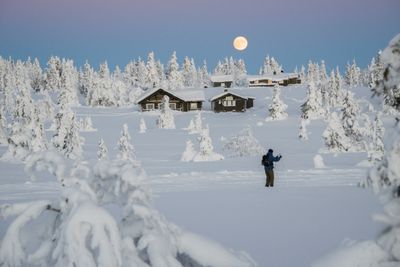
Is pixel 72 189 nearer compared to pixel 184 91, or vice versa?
pixel 72 189

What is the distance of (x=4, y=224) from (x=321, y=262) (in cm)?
832

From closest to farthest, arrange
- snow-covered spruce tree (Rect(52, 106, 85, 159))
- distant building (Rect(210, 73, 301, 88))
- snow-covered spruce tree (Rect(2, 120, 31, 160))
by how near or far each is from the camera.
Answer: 1. snow-covered spruce tree (Rect(2, 120, 31, 160))
2. snow-covered spruce tree (Rect(52, 106, 85, 159))
3. distant building (Rect(210, 73, 301, 88))

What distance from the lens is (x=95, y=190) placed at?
392cm

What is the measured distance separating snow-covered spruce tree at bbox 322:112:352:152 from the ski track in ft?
60.4

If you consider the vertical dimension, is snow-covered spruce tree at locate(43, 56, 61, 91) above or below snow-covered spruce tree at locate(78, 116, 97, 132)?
above

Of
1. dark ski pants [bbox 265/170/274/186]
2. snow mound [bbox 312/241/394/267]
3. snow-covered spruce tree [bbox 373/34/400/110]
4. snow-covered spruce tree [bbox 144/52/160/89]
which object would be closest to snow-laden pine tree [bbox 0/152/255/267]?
snow mound [bbox 312/241/394/267]

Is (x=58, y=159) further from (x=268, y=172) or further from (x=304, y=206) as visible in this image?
(x=268, y=172)

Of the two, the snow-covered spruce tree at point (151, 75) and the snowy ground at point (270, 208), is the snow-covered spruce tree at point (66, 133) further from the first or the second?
the snow-covered spruce tree at point (151, 75)

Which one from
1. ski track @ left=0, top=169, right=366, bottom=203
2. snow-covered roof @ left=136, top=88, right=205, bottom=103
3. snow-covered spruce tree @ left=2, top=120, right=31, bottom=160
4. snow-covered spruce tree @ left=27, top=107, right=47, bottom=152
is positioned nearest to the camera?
ski track @ left=0, top=169, right=366, bottom=203

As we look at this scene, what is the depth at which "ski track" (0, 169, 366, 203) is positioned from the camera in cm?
1598

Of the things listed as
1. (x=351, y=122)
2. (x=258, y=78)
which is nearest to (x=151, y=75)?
(x=258, y=78)

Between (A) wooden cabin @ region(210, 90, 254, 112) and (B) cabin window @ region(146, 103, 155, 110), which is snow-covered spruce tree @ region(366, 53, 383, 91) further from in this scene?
(B) cabin window @ region(146, 103, 155, 110)

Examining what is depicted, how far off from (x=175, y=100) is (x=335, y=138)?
49276 millimetres

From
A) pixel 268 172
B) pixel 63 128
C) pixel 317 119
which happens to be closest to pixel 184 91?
pixel 317 119
